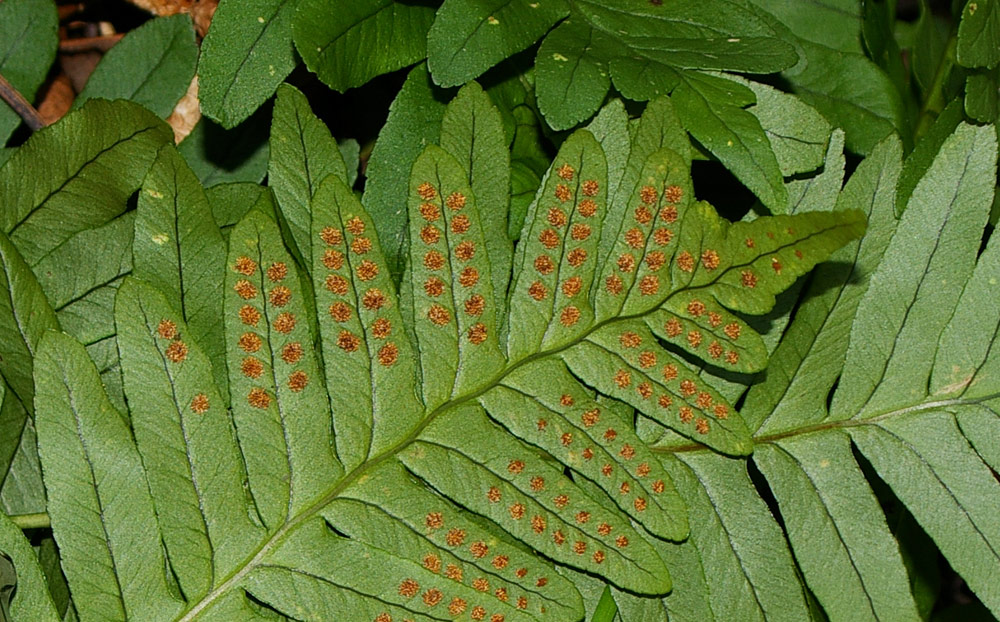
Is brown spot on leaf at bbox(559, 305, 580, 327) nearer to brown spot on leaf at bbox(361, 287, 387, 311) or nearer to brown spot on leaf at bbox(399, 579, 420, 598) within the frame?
brown spot on leaf at bbox(361, 287, 387, 311)

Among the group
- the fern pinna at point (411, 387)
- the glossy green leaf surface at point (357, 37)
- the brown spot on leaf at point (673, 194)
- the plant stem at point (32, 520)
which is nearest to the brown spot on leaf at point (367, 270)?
the fern pinna at point (411, 387)

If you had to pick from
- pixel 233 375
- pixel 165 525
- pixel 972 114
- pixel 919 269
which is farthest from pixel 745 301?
pixel 165 525

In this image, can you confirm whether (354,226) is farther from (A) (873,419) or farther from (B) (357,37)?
(A) (873,419)

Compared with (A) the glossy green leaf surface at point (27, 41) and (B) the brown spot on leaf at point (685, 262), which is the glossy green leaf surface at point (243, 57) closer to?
(A) the glossy green leaf surface at point (27, 41)

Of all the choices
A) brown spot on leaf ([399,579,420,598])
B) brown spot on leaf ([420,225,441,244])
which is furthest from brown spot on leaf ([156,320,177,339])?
brown spot on leaf ([399,579,420,598])

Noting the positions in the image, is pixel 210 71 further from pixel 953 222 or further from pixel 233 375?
pixel 953 222

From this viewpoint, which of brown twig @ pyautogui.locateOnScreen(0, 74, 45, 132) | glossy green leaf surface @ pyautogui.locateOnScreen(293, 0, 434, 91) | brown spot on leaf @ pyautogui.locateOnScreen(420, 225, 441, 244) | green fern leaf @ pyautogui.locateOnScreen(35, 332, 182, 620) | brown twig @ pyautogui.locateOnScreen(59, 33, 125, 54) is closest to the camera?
green fern leaf @ pyautogui.locateOnScreen(35, 332, 182, 620)
